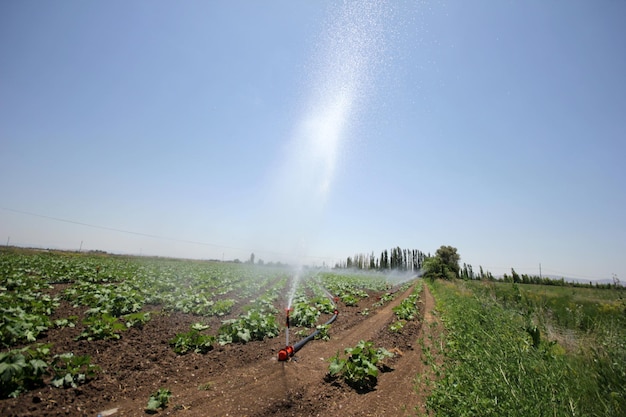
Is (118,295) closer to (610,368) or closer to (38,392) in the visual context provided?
(38,392)

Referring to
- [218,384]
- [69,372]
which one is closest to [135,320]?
[69,372]

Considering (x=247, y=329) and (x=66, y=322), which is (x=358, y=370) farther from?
(x=66, y=322)

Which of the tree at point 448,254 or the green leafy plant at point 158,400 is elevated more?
the tree at point 448,254

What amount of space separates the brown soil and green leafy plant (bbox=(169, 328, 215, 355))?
26 cm

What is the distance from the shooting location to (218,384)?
6.14 meters

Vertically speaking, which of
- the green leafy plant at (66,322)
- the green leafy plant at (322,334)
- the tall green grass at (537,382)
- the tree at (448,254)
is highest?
the tree at (448,254)

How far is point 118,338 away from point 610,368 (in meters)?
11.7

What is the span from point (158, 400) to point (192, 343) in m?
3.24

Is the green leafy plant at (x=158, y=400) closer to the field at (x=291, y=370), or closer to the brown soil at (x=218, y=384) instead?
the field at (x=291, y=370)

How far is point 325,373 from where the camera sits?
280 inches

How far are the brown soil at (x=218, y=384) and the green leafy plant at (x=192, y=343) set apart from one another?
0.85 ft

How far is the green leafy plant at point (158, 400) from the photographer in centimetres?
491

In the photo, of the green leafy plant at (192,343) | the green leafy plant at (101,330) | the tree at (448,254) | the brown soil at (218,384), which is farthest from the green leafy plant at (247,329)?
the tree at (448,254)

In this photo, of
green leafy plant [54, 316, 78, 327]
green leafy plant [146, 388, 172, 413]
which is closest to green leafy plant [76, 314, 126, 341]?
green leafy plant [54, 316, 78, 327]
